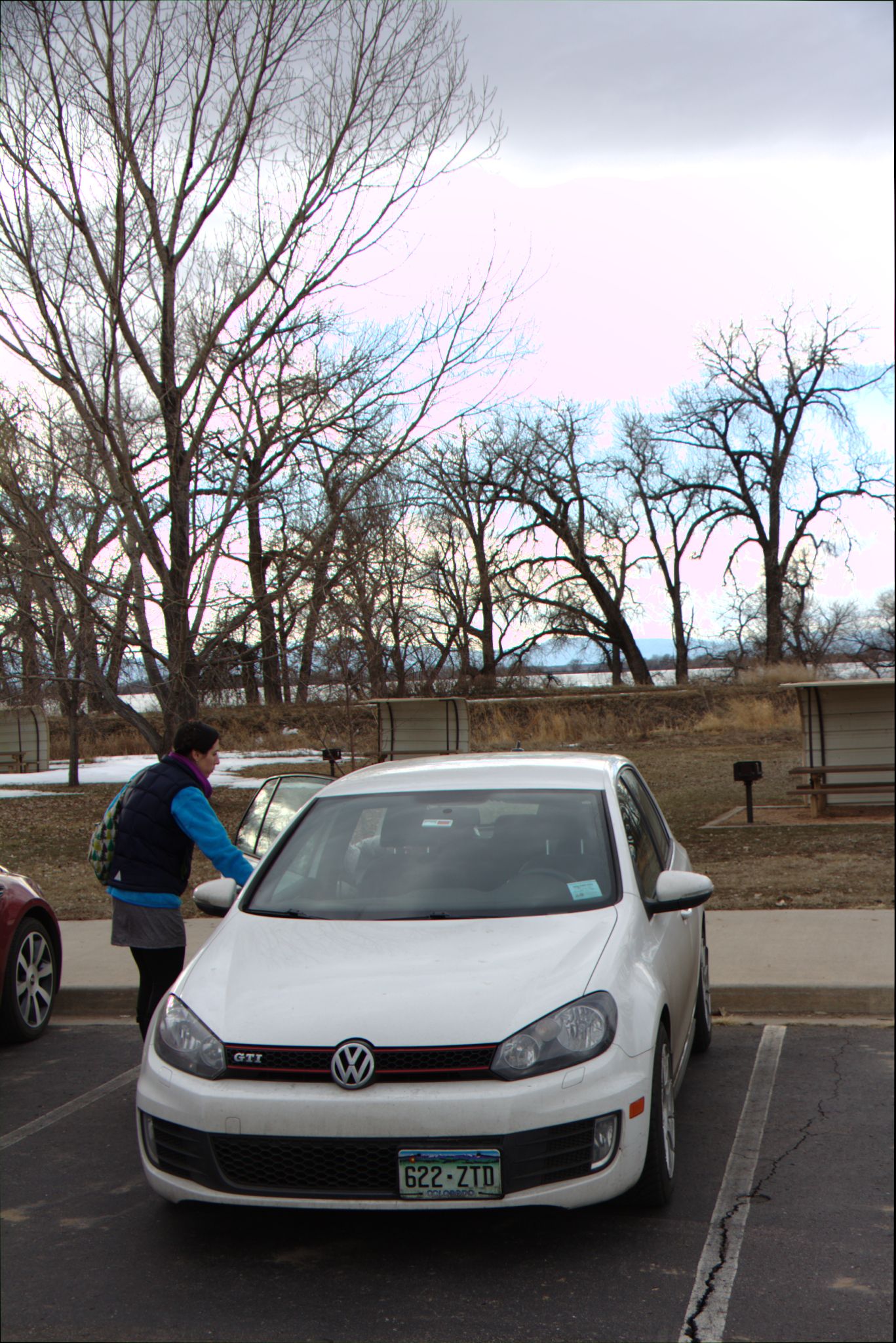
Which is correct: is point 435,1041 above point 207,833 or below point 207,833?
below

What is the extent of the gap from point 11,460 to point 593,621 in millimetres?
19764

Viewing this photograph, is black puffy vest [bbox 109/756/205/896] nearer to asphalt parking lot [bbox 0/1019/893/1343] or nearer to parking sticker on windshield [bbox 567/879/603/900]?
asphalt parking lot [bbox 0/1019/893/1343]

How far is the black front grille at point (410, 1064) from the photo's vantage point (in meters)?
3.79

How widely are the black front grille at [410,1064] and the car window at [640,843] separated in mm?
1286

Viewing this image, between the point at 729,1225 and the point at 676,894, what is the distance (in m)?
1.12

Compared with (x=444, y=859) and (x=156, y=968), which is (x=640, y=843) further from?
(x=156, y=968)

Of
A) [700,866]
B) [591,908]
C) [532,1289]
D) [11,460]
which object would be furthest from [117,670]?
[532,1289]

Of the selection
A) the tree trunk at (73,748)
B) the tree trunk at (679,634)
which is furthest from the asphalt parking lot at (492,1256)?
the tree trunk at (679,634)

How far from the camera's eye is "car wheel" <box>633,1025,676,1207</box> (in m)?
4.06

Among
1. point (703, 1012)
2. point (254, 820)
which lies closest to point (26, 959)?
point (254, 820)

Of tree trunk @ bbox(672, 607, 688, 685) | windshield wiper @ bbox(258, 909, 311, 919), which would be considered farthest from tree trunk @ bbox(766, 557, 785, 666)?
windshield wiper @ bbox(258, 909, 311, 919)

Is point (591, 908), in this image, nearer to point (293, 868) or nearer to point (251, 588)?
point (293, 868)

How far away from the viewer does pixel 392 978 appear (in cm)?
410

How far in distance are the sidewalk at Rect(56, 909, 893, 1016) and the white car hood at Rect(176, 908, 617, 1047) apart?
2309 mm
